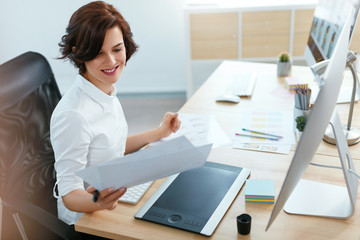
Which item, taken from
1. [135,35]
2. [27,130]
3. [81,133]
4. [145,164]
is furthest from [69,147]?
[135,35]

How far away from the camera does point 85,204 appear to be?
1.14m

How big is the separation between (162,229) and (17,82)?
28.5 inches

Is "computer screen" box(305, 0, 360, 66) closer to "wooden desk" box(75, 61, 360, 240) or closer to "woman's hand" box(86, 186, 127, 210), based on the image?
"wooden desk" box(75, 61, 360, 240)

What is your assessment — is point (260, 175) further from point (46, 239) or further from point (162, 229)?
point (46, 239)

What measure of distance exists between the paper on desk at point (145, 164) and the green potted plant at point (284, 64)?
1331 mm

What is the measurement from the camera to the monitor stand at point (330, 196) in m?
1.09

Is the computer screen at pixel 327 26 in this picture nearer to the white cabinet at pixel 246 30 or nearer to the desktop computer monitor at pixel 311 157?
the desktop computer monitor at pixel 311 157

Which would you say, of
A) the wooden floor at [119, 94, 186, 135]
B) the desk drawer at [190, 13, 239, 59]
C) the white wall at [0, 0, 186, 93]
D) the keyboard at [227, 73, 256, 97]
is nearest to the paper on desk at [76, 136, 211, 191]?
the keyboard at [227, 73, 256, 97]

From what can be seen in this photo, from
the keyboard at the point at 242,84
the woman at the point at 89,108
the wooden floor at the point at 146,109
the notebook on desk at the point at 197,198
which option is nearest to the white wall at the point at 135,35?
the wooden floor at the point at 146,109

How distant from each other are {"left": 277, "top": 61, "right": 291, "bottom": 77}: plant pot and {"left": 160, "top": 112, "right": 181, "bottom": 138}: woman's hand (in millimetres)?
866

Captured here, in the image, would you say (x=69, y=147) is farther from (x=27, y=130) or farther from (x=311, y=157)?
(x=311, y=157)

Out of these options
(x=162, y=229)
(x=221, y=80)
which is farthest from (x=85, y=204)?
(x=221, y=80)

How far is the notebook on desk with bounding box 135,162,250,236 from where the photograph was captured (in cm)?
109

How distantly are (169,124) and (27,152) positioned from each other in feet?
1.77
